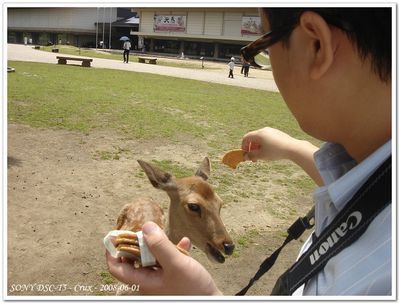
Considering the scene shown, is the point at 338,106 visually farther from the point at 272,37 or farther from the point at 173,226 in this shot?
the point at 173,226

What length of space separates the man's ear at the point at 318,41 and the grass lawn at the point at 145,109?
4.61m

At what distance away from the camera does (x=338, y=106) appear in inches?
37.7

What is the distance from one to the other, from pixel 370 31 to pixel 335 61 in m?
0.10

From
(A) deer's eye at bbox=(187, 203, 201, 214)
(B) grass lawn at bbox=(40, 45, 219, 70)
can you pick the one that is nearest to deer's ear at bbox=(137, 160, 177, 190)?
(A) deer's eye at bbox=(187, 203, 201, 214)

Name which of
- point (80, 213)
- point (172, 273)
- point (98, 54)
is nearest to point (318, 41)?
point (172, 273)

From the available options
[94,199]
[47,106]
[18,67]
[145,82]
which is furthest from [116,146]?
[18,67]

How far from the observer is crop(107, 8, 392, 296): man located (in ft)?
2.81

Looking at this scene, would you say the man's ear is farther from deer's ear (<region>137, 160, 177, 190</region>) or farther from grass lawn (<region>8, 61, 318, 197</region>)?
grass lawn (<region>8, 61, 318, 197</region>)

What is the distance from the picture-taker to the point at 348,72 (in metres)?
0.91

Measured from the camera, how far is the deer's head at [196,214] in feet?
7.79

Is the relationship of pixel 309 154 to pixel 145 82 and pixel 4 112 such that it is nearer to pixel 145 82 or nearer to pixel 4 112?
pixel 4 112

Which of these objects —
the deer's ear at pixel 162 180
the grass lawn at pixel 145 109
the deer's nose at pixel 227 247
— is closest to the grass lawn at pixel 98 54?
the grass lawn at pixel 145 109

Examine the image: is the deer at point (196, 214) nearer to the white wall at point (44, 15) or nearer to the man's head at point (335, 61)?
the white wall at point (44, 15)

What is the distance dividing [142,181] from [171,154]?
126 centimetres
